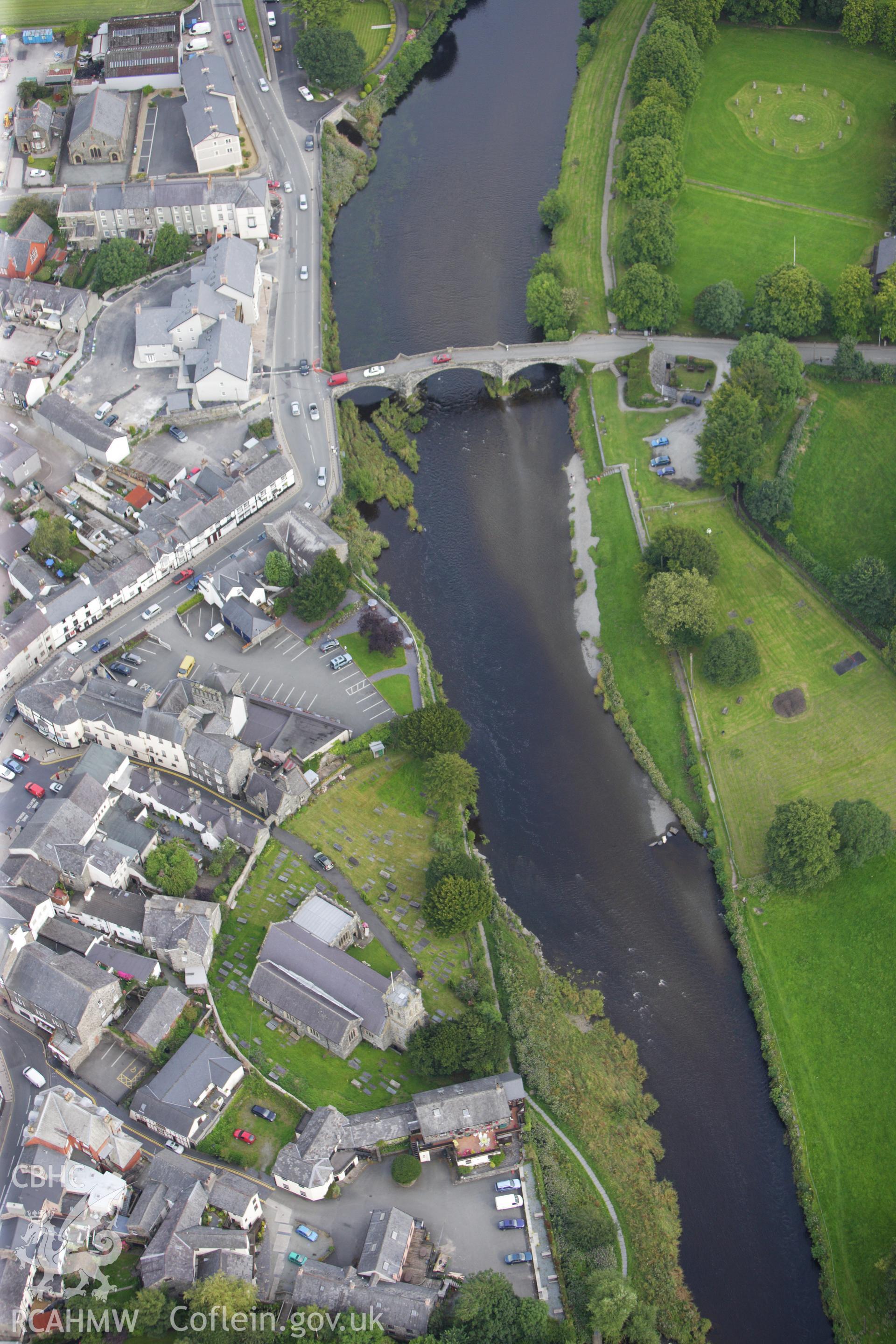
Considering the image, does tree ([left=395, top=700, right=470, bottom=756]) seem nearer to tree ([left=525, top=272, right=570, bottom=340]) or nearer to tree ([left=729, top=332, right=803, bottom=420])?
tree ([left=729, top=332, right=803, bottom=420])

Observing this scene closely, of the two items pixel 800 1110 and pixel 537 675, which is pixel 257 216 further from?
pixel 800 1110

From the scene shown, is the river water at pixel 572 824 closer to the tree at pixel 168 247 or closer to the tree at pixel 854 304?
the tree at pixel 168 247

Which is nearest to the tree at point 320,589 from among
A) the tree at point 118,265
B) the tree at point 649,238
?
the tree at point 118,265

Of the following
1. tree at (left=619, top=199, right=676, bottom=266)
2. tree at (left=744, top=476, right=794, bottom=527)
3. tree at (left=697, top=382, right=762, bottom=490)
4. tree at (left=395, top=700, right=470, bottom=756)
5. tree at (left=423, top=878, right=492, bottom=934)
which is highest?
tree at (left=619, top=199, right=676, bottom=266)

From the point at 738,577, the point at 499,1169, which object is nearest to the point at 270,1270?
the point at 499,1169

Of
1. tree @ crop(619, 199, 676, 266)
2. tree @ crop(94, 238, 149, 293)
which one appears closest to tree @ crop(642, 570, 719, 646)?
tree @ crop(619, 199, 676, 266)
